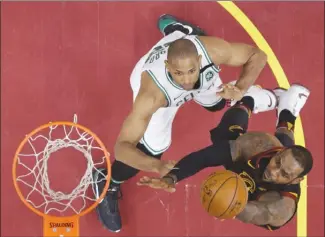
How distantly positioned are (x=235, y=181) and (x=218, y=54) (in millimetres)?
1206

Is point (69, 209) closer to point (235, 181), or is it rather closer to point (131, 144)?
point (131, 144)

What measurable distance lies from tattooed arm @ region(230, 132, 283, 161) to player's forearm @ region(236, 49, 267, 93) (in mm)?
447

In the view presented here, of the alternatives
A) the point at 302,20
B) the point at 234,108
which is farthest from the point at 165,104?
the point at 302,20

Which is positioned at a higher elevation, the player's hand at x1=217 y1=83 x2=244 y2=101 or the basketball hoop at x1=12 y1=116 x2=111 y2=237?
the player's hand at x1=217 y1=83 x2=244 y2=101

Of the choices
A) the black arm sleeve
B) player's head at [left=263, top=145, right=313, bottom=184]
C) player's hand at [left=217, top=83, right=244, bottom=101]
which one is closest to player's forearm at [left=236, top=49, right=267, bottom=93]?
player's hand at [left=217, top=83, right=244, bottom=101]

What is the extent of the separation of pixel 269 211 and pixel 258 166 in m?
0.38

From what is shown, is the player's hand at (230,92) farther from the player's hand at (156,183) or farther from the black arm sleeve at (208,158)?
the player's hand at (156,183)

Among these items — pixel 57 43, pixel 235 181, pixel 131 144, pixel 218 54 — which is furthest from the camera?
pixel 57 43

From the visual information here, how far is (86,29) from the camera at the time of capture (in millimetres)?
5609

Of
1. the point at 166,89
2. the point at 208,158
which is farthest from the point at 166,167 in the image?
the point at 166,89

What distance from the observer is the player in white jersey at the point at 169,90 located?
4.18 m

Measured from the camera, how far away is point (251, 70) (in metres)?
4.58

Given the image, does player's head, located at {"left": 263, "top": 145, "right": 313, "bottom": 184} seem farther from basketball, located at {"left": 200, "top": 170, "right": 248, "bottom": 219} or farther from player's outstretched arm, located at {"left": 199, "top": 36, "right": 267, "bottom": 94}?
player's outstretched arm, located at {"left": 199, "top": 36, "right": 267, "bottom": 94}

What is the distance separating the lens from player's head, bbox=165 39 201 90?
4.07m
